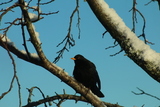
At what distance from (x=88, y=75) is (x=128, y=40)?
2524 mm

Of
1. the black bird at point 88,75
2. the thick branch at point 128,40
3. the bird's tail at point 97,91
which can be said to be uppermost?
the black bird at point 88,75

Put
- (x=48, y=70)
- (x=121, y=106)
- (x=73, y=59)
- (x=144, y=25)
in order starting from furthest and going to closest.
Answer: (x=73, y=59)
(x=121, y=106)
(x=144, y=25)
(x=48, y=70)

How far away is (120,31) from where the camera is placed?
3.14 meters

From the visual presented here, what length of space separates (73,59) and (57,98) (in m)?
2.49

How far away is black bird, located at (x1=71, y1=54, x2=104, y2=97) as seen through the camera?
210 inches

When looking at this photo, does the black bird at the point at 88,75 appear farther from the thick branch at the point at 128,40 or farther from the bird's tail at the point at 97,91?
the thick branch at the point at 128,40

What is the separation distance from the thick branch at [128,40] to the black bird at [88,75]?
2.06 meters

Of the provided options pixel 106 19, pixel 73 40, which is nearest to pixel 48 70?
pixel 106 19

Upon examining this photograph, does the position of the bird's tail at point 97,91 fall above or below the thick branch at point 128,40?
above

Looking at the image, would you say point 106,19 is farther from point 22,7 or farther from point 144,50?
point 22,7

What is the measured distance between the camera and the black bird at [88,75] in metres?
5.33

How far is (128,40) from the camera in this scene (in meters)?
3.09

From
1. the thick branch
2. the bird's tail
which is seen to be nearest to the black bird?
the bird's tail

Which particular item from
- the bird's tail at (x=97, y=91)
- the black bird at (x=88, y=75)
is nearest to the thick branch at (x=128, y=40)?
the black bird at (x=88, y=75)
